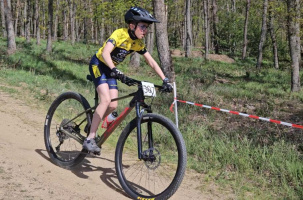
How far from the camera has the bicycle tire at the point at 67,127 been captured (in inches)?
174

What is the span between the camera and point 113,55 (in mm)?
4129

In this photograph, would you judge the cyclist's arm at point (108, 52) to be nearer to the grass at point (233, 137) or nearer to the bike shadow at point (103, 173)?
the bike shadow at point (103, 173)

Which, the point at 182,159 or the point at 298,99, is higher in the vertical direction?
the point at 182,159

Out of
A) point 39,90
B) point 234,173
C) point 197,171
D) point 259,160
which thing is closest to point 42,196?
point 197,171

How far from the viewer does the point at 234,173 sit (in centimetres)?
471

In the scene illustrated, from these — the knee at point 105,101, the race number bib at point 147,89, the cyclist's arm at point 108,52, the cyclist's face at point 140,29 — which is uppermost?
the cyclist's face at point 140,29

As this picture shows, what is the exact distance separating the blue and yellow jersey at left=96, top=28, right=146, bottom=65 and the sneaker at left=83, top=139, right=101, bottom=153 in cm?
108

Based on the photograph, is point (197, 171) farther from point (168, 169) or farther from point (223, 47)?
point (223, 47)

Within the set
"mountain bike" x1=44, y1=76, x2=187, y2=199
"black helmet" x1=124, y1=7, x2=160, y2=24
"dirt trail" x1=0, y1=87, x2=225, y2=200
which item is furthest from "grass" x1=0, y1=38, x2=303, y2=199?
"black helmet" x1=124, y1=7, x2=160, y2=24

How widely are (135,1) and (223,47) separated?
74.7ft

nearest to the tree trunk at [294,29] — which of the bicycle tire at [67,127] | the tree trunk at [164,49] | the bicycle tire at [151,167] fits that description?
the tree trunk at [164,49]

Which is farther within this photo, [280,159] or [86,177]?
[280,159]

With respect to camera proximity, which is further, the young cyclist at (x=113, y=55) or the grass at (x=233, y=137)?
the grass at (x=233, y=137)

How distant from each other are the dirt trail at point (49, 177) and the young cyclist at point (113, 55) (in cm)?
49
